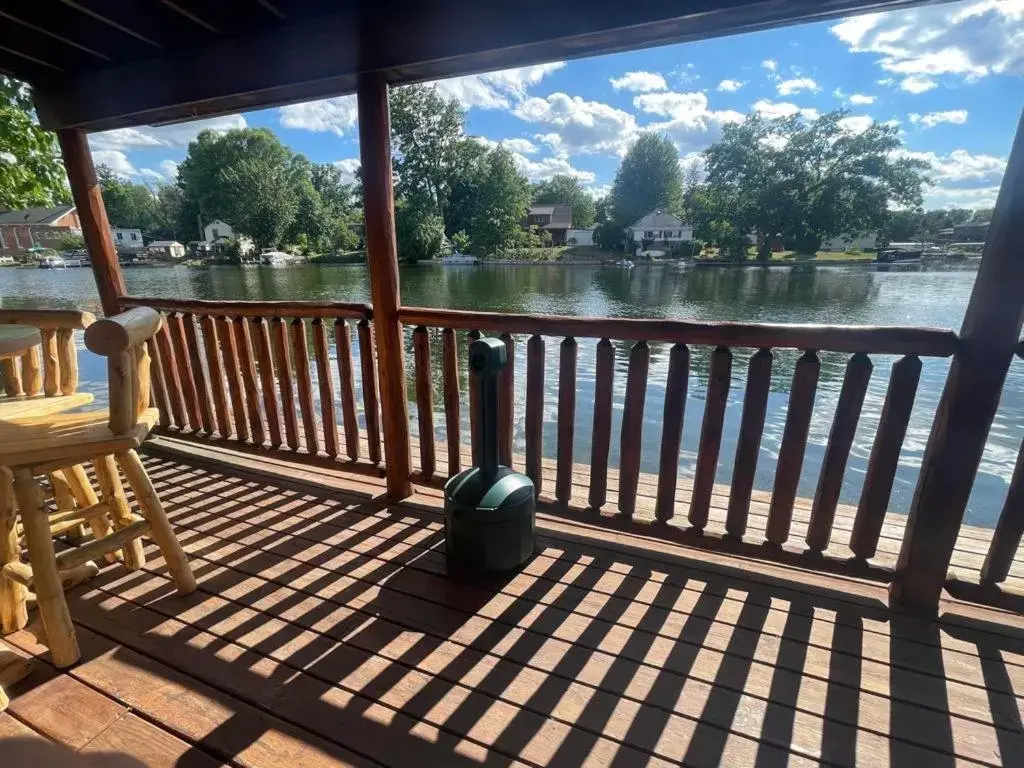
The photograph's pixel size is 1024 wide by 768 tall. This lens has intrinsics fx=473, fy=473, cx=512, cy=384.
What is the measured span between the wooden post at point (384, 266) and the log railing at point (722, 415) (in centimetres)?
10

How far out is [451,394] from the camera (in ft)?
7.22

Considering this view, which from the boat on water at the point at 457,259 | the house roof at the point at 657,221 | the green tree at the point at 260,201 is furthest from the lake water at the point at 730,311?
the green tree at the point at 260,201

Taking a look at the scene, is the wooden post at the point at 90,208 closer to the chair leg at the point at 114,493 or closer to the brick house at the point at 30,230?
the chair leg at the point at 114,493

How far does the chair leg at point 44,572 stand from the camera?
134cm

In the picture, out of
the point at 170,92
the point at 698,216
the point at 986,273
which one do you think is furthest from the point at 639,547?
the point at 698,216

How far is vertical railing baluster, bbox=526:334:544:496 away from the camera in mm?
2004

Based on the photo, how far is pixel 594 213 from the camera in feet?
162

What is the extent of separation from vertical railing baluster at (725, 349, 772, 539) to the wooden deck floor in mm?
197

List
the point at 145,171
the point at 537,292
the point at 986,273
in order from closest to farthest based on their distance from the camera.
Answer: the point at 986,273 < the point at 537,292 < the point at 145,171

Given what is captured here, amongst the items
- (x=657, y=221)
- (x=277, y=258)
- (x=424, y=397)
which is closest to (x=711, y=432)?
(x=424, y=397)

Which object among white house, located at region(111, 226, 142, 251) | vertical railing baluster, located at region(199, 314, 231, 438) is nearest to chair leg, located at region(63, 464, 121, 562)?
vertical railing baluster, located at region(199, 314, 231, 438)

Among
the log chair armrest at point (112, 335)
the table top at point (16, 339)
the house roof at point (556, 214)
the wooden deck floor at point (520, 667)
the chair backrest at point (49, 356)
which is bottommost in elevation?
the wooden deck floor at point (520, 667)

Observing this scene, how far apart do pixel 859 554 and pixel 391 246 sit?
221cm

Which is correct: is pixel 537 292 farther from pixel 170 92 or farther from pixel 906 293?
pixel 170 92
